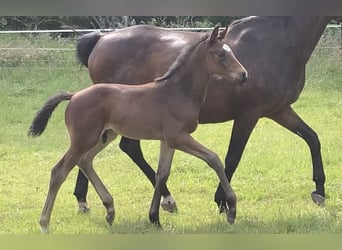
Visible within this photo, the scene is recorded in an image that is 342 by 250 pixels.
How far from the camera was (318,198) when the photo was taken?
3.28m

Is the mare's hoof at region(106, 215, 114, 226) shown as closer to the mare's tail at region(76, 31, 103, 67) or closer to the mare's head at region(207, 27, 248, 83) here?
the mare's head at region(207, 27, 248, 83)

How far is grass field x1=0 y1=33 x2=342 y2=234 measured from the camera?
267 centimetres

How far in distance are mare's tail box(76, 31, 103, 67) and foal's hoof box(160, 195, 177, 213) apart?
0.99m

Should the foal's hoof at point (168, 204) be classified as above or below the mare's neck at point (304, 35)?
below

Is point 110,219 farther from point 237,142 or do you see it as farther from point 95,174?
point 237,142

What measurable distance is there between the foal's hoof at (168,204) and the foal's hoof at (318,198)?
2.85 feet

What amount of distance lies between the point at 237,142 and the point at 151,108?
901 mm

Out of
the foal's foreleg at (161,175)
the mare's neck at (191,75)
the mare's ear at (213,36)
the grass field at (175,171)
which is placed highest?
the mare's ear at (213,36)

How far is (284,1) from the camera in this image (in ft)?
1.83

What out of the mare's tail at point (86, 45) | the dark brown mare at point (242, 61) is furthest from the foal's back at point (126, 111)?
the mare's tail at point (86, 45)

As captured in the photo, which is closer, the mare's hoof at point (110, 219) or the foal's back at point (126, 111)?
the foal's back at point (126, 111)

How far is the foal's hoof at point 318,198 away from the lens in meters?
3.24

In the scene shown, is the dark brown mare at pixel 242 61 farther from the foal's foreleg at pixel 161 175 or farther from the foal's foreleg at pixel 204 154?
the foal's foreleg at pixel 204 154

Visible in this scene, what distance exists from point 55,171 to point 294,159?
2.53 m
